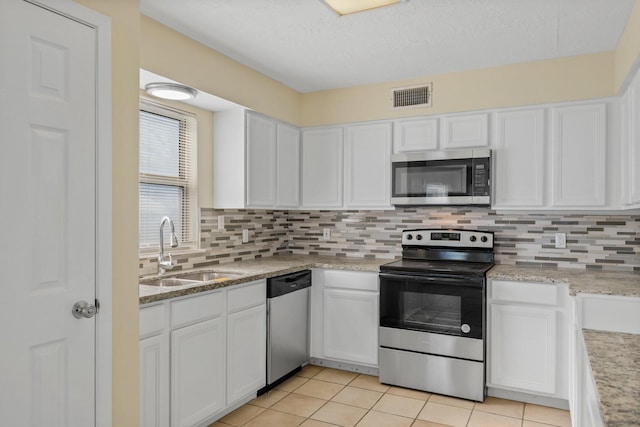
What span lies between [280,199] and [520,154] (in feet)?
6.44

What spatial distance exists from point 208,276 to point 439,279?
5.49 ft

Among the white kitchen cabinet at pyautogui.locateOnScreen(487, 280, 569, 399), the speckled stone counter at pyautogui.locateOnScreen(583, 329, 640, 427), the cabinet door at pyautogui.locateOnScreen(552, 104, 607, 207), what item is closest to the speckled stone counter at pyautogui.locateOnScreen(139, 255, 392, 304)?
A: the white kitchen cabinet at pyautogui.locateOnScreen(487, 280, 569, 399)

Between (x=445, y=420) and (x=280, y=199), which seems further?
(x=280, y=199)

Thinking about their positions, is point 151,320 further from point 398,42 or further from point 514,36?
point 514,36

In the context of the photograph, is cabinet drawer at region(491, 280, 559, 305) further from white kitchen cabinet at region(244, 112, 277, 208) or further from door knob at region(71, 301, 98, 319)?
door knob at region(71, 301, 98, 319)

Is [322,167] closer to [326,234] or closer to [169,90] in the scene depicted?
[326,234]

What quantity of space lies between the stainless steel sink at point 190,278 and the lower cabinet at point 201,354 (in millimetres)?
231

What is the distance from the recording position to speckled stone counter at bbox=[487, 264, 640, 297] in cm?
256

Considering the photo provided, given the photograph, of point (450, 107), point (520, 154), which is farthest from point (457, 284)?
point (450, 107)

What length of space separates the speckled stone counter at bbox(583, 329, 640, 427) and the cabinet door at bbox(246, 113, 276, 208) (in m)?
2.47

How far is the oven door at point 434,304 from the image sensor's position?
10.3ft

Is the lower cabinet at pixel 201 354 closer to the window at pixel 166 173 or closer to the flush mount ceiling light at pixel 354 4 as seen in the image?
the window at pixel 166 173

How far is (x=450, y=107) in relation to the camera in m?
3.65

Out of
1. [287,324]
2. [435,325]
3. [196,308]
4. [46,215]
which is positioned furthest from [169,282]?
[435,325]
